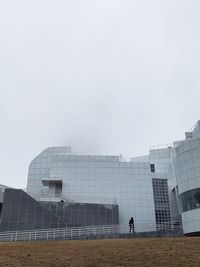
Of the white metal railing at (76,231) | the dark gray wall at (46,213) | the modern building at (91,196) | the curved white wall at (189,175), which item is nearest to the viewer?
the curved white wall at (189,175)

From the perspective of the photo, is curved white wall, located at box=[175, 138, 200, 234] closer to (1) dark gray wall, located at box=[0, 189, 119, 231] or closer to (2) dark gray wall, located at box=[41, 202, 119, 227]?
(2) dark gray wall, located at box=[41, 202, 119, 227]

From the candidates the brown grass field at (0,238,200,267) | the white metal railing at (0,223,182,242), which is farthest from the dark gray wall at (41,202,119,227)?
the brown grass field at (0,238,200,267)

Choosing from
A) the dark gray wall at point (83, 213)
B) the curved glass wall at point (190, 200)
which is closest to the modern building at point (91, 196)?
the dark gray wall at point (83, 213)

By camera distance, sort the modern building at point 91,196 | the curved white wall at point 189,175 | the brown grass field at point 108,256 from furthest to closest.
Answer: the modern building at point 91,196 → the curved white wall at point 189,175 → the brown grass field at point 108,256

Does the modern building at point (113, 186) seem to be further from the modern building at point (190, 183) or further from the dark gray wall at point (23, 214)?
the modern building at point (190, 183)

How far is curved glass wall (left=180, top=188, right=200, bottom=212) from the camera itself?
3147cm

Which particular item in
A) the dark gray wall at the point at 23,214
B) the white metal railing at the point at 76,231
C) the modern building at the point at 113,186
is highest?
the modern building at the point at 113,186

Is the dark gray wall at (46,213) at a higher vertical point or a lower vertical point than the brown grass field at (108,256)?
higher

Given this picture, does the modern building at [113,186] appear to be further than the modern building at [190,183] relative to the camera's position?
Yes

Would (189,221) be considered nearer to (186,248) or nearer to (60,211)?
(186,248)

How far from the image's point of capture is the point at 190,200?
3241 cm

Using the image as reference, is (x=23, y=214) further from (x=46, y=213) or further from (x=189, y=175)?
(x=189, y=175)

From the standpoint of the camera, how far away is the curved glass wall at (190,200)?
31469mm

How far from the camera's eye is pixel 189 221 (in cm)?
3183
